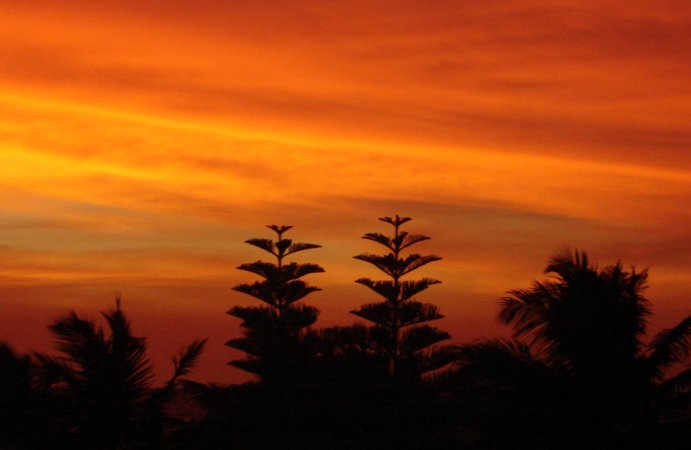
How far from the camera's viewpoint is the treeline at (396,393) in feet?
49.2

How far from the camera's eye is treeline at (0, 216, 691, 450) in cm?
1501

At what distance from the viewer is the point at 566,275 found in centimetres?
1595

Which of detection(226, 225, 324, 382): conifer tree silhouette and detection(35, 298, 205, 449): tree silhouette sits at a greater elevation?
detection(226, 225, 324, 382): conifer tree silhouette

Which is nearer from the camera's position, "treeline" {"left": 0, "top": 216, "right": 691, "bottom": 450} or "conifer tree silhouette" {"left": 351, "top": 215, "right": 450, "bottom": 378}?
"treeline" {"left": 0, "top": 216, "right": 691, "bottom": 450}

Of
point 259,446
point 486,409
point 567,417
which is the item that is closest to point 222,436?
point 259,446

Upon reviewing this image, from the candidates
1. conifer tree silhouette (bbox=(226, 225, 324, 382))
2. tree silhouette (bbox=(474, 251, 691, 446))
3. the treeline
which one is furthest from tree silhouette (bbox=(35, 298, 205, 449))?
conifer tree silhouette (bbox=(226, 225, 324, 382))

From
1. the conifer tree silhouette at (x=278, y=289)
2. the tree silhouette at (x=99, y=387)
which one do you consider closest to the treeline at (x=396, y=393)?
the tree silhouette at (x=99, y=387)

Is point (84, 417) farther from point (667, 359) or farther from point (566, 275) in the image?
point (667, 359)

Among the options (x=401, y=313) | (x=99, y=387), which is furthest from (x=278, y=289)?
(x=99, y=387)

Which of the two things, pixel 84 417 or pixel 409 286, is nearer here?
pixel 84 417

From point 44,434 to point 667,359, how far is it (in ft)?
28.5

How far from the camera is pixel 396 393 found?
17.7 m

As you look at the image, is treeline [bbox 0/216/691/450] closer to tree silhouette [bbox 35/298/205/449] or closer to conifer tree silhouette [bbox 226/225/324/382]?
tree silhouette [bbox 35/298/205/449]

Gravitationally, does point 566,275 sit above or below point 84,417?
above
